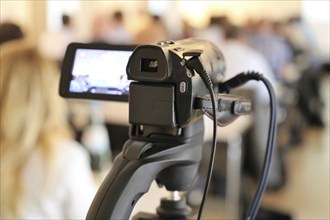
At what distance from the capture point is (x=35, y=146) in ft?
4.91

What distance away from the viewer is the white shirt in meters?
1.38

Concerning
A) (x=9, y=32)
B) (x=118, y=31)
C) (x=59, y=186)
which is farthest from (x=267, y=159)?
(x=118, y=31)

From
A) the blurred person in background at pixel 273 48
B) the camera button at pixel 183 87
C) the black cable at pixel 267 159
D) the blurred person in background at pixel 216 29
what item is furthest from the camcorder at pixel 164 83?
the blurred person in background at pixel 273 48

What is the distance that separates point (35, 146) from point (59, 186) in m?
0.14

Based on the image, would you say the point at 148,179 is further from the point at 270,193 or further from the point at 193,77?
the point at 270,193

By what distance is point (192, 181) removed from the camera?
71cm

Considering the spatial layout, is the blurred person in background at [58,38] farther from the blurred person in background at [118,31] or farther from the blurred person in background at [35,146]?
the blurred person in background at [35,146]

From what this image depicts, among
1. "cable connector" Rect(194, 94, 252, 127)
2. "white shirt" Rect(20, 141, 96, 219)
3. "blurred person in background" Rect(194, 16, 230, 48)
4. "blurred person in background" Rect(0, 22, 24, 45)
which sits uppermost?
"blurred person in background" Rect(194, 16, 230, 48)

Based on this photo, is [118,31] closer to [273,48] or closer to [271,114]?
[273,48]

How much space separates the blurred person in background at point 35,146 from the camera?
4.61 ft

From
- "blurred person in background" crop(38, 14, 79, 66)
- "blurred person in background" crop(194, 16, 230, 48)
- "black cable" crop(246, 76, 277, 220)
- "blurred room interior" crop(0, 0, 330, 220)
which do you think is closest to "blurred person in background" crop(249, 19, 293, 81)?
"blurred room interior" crop(0, 0, 330, 220)

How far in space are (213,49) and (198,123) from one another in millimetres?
106

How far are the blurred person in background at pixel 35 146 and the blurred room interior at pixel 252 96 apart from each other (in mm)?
188

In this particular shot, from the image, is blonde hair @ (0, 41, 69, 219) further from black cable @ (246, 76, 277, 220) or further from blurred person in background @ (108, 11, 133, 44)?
blurred person in background @ (108, 11, 133, 44)
